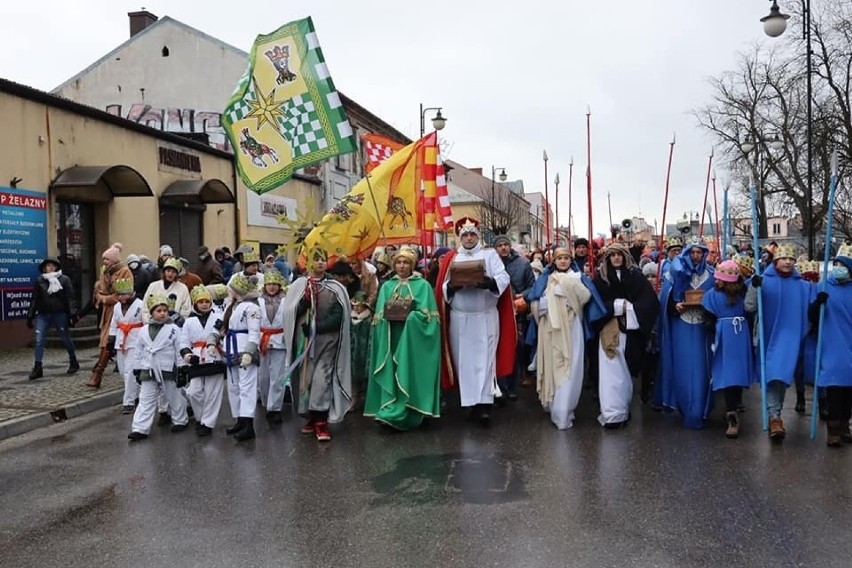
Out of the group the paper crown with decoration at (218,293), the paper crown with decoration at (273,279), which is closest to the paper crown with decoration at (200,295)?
the paper crown with decoration at (218,293)

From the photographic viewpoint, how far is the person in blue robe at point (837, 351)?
6137mm

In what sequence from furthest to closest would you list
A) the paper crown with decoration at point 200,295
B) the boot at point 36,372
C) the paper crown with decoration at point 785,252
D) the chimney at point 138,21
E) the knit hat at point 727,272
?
the chimney at point 138,21, the boot at point 36,372, the paper crown with decoration at point 200,295, the knit hat at point 727,272, the paper crown with decoration at point 785,252

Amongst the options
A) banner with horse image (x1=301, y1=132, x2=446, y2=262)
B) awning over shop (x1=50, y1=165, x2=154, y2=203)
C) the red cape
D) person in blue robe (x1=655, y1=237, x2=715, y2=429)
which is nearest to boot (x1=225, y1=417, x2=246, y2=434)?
banner with horse image (x1=301, y1=132, x2=446, y2=262)

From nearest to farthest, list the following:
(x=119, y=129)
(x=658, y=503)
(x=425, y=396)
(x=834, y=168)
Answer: (x=658, y=503), (x=834, y=168), (x=425, y=396), (x=119, y=129)

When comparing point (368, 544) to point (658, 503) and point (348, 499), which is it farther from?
point (658, 503)

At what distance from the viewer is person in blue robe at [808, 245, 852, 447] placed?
242 inches

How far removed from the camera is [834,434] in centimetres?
616

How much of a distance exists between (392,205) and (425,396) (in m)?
2.49

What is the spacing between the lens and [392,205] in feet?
28.5

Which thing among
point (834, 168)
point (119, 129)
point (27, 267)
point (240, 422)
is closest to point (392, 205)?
point (240, 422)

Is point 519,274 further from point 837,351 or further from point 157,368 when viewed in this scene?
point 157,368

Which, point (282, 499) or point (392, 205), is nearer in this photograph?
point (282, 499)

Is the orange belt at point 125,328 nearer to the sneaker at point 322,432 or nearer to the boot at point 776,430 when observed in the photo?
the sneaker at point 322,432

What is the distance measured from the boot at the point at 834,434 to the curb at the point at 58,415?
7829 mm
